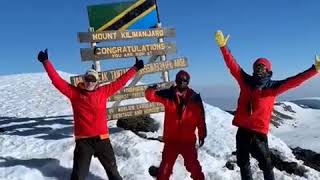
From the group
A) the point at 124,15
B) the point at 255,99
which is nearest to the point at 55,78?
the point at 255,99

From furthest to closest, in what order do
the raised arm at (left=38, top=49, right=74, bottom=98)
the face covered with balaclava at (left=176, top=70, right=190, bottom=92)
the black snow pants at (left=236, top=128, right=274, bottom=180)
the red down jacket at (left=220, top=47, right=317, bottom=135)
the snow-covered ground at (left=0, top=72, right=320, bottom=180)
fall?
the snow-covered ground at (left=0, top=72, right=320, bottom=180) → the face covered with balaclava at (left=176, top=70, right=190, bottom=92) → the raised arm at (left=38, top=49, right=74, bottom=98) → the black snow pants at (left=236, top=128, right=274, bottom=180) → the red down jacket at (left=220, top=47, right=317, bottom=135)

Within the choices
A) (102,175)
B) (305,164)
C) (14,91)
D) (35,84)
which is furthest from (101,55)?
(35,84)

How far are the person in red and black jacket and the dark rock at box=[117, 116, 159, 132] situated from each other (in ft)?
14.4

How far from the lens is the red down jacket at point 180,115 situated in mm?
9281

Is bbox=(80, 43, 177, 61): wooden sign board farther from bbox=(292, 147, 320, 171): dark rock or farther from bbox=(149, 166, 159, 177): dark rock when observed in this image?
bbox=(292, 147, 320, 171): dark rock

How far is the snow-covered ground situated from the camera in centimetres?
1016

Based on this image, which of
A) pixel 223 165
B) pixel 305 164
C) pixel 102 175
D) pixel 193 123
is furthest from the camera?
pixel 305 164

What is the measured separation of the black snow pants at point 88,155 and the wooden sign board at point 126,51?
396 centimetres

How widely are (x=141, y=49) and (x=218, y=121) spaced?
3.55 m

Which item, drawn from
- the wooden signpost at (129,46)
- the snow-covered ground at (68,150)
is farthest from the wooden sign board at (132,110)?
the snow-covered ground at (68,150)

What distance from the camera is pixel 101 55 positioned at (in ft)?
42.0

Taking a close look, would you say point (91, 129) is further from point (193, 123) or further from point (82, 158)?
point (193, 123)

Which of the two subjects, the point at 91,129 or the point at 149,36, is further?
the point at 149,36

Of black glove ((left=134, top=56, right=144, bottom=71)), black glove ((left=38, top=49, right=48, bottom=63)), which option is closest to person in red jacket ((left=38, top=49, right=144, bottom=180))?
black glove ((left=38, top=49, right=48, bottom=63))
